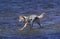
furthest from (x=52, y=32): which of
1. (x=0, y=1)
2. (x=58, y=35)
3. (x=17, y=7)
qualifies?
(x=0, y=1)

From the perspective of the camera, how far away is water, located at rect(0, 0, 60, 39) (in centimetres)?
1042

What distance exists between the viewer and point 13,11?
1376cm

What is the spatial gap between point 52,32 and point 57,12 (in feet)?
9.18

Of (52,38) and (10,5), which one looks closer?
(52,38)

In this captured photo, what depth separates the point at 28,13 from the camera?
13195 mm

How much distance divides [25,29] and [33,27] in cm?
34

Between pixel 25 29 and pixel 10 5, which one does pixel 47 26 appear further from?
pixel 10 5

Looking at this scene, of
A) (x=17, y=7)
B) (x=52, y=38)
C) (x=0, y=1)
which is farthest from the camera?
(x=0, y=1)

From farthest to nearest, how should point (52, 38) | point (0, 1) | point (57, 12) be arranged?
point (0, 1), point (57, 12), point (52, 38)

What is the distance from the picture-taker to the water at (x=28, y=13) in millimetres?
10422

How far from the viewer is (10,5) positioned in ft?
49.0

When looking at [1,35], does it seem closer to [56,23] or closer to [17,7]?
[56,23]

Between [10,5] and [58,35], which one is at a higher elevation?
[10,5]

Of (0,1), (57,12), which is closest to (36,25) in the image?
(57,12)
